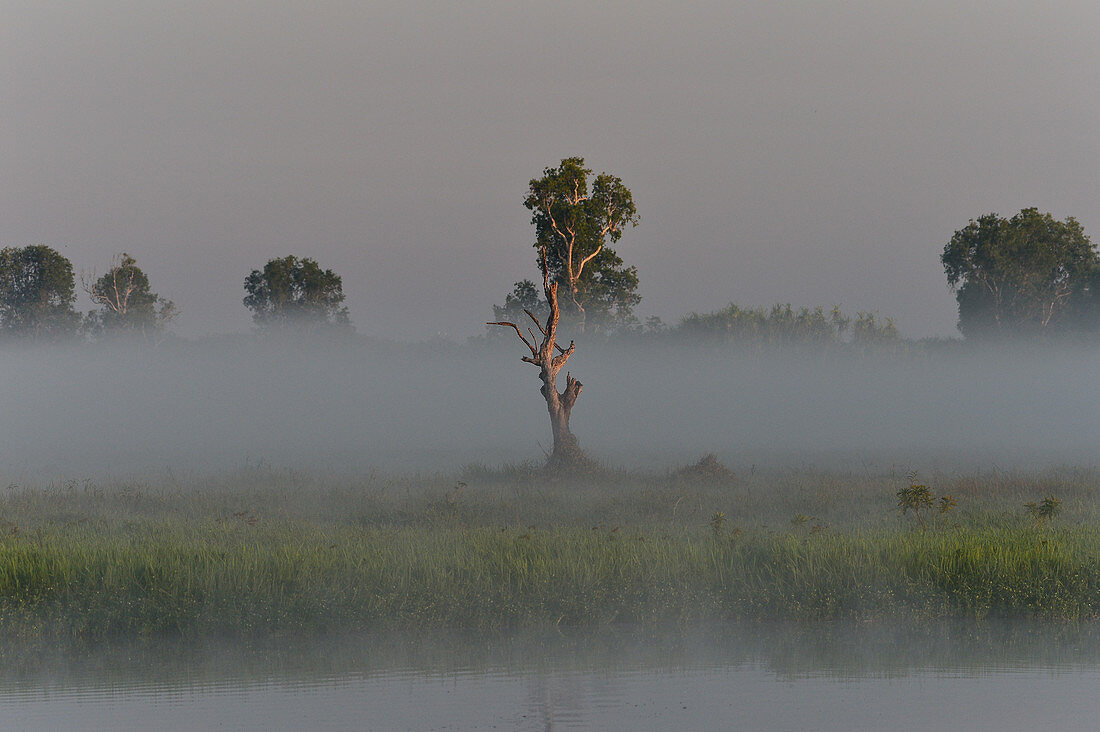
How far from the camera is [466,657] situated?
12.4 metres

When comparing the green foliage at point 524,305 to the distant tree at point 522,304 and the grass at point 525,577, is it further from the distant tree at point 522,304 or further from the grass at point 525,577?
the grass at point 525,577

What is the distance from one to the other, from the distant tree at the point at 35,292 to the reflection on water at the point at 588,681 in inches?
2967

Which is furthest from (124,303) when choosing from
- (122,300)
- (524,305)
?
(524,305)

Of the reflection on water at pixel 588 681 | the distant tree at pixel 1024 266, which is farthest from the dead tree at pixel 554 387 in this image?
the distant tree at pixel 1024 266

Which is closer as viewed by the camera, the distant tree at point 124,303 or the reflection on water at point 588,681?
the reflection on water at point 588,681

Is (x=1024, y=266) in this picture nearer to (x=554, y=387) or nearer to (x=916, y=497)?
(x=554, y=387)

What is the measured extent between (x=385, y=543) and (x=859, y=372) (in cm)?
6561

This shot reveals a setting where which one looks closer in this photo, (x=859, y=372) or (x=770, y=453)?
(x=770, y=453)

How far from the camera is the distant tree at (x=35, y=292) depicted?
80750 millimetres

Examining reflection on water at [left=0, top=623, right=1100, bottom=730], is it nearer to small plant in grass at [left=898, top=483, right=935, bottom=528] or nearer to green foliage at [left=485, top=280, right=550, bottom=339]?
small plant in grass at [left=898, top=483, right=935, bottom=528]

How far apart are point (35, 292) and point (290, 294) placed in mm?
18725

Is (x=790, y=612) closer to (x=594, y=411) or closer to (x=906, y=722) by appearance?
(x=906, y=722)

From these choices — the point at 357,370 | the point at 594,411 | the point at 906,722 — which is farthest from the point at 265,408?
the point at 906,722

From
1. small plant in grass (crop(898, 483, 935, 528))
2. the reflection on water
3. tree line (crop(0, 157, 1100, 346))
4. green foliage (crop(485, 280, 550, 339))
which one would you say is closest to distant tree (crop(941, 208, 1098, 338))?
tree line (crop(0, 157, 1100, 346))
